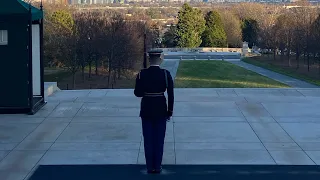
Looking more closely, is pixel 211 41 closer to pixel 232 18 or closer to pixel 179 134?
pixel 232 18

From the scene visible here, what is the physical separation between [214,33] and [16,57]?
187 ft

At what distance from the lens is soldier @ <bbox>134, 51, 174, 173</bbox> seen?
20.5ft

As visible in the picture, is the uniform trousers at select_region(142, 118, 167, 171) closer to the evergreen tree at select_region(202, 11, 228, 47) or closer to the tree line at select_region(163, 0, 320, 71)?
the tree line at select_region(163, 0, 320, 71)

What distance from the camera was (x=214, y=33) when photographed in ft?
216

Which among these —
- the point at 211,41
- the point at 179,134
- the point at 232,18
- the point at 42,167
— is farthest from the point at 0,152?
the point at 232,18

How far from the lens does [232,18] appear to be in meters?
71.8

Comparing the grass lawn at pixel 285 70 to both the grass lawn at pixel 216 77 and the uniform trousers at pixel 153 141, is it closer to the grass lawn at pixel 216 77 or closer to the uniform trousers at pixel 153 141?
the grass lawn at pixel 216 77

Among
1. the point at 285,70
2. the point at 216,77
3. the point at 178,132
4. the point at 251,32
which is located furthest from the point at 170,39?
the point at 178,132

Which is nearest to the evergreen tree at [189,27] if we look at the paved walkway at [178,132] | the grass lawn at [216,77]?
the grass lawn at [216,77]

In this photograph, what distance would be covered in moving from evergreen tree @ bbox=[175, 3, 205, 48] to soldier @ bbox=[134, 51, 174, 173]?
5604 centimetres

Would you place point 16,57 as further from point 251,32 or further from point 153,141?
point 251,32

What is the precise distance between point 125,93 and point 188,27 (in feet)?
163

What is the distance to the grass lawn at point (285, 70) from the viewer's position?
127ft

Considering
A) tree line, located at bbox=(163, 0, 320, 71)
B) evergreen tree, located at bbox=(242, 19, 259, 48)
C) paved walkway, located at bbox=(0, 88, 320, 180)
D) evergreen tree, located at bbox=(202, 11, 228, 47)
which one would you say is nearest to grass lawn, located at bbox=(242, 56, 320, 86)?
tree line, located at bbox=(163, 0, 320, 71)
